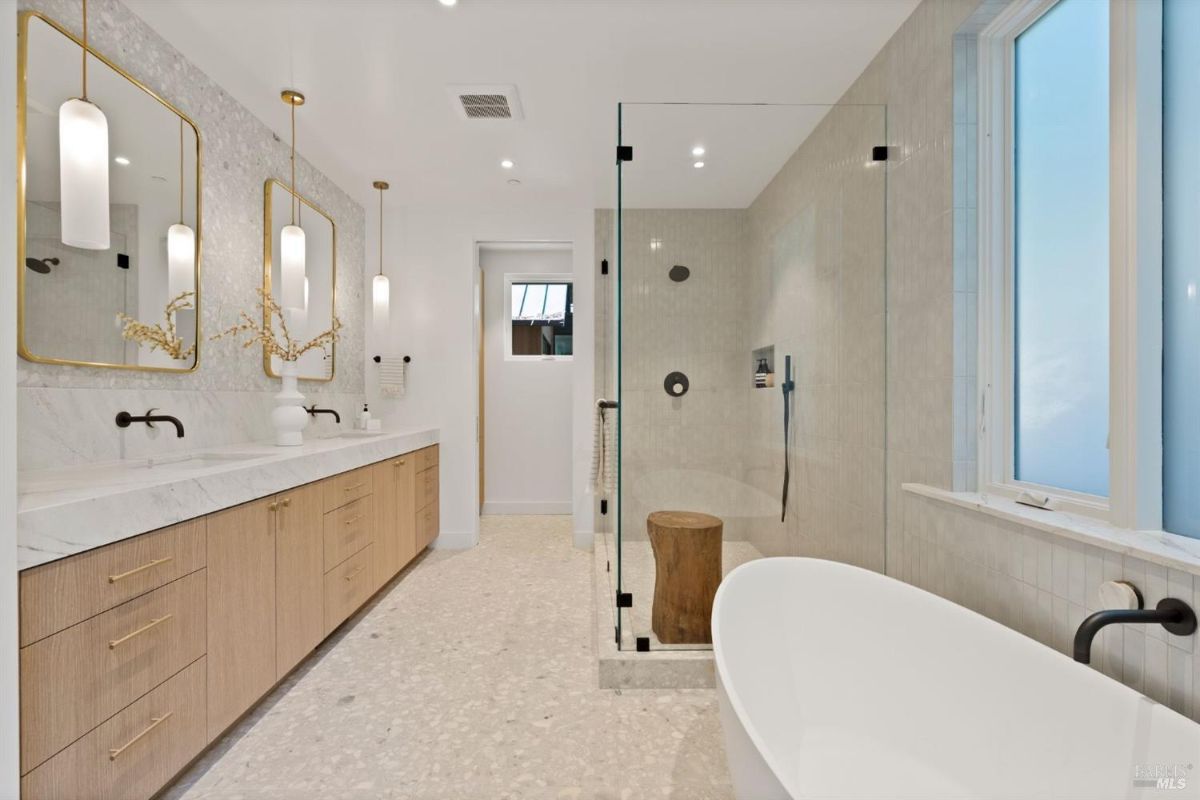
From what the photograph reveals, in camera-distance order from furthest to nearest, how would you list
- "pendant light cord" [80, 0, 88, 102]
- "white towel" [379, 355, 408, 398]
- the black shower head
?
1. "white towel" [379, 355, 408, 398]
2. "pendant light cord" [80, 0, 88, 102]
3. the black shower head

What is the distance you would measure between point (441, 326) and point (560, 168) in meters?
1.47

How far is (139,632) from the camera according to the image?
1311 millimetres

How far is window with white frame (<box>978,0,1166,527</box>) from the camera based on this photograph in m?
1.19

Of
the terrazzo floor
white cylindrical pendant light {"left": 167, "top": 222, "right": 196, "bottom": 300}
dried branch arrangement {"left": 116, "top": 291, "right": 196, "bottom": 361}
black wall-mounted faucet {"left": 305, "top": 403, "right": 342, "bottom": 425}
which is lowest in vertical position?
the terrazzo floor

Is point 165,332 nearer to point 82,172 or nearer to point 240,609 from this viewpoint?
point 82,172

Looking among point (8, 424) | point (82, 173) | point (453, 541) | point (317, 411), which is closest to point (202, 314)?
point (82, 173)

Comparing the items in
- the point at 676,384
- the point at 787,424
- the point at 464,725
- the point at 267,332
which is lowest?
the point at 464,725

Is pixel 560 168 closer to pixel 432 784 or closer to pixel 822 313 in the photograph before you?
pixel 822 313

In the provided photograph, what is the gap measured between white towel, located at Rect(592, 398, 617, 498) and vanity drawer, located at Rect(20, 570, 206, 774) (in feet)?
5.19

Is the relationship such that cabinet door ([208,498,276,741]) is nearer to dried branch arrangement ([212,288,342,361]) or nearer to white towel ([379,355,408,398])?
dried branch arrangement ([212,288,342,361])

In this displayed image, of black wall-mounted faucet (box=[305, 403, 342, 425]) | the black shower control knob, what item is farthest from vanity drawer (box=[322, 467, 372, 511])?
the black shower control knob

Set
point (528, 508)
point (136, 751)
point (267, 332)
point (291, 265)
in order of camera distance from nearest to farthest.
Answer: point (136, 751) < point (267, 332) < point (291, 265) < point (528, 508)

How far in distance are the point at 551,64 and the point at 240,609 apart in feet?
7.69

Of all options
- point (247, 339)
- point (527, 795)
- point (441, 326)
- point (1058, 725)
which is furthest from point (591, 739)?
point (441, 326)
